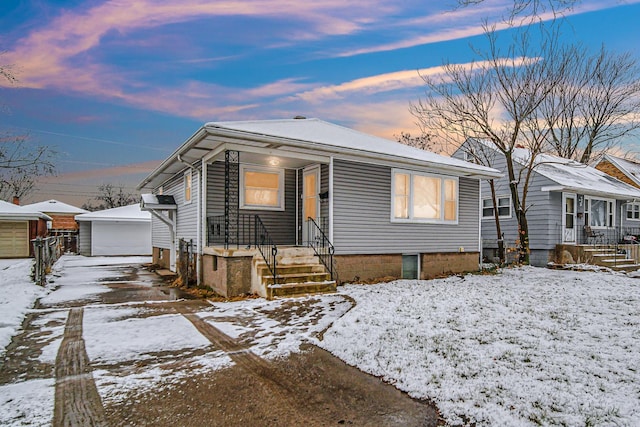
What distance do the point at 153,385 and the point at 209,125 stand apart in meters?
5.29

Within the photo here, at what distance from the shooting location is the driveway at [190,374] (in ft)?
9.87

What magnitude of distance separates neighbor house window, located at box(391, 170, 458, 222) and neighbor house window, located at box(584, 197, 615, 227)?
8230 millimetres

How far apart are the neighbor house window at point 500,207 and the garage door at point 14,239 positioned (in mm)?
24348

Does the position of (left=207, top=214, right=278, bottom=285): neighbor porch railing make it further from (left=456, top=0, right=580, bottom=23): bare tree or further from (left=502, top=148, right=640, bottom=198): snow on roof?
(left=502, top=148, right=640, bottom=198): snow on roof

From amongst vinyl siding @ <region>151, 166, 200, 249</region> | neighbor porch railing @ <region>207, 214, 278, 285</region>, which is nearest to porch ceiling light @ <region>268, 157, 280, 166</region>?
neighbor porch railing @ <region>207, 214, 278, 285</region>

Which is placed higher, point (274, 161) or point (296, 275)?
point (274, 161)

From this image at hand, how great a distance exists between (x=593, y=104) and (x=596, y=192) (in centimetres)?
989

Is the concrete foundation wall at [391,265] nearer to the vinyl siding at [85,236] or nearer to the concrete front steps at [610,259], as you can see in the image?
the concrete front steps at [610,259]

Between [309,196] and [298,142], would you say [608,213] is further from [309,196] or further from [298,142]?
[298,142]

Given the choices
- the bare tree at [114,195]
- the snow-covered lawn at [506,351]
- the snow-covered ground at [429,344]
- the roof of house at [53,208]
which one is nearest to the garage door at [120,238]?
the roof of house at [53,208]

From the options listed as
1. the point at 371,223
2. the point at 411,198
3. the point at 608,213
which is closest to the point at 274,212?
the point at 371,223

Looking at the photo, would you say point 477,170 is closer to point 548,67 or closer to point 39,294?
point 548,67

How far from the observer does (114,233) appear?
24.0 meters

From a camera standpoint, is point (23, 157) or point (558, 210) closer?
point (23, 157)
